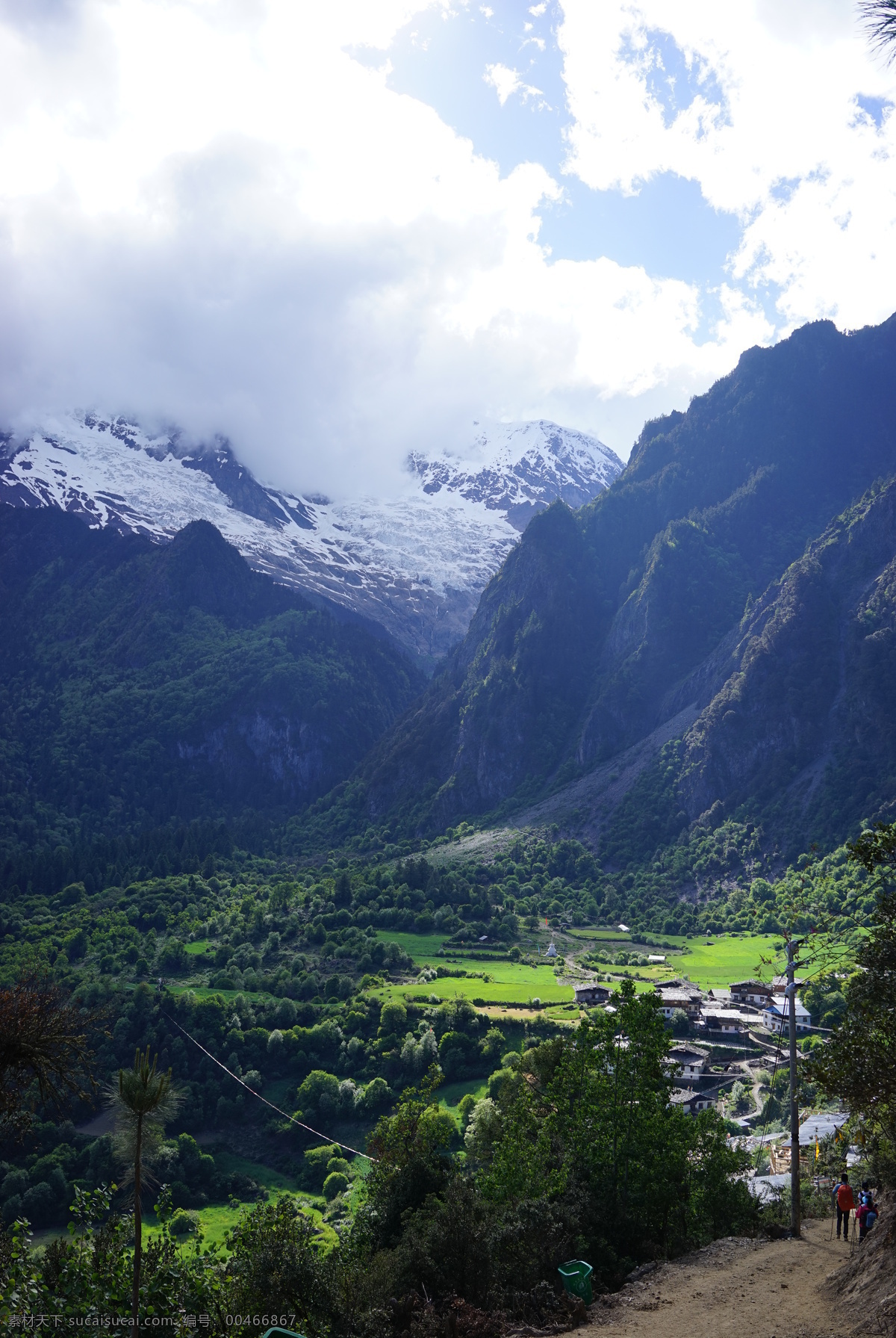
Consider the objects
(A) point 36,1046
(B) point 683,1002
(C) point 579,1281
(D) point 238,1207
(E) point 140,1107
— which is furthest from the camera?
(B) point 683,1002

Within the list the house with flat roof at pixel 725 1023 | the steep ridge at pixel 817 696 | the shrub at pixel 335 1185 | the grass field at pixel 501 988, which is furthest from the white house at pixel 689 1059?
the steep ridge at pixel 817 696

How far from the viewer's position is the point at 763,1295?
2508 cm

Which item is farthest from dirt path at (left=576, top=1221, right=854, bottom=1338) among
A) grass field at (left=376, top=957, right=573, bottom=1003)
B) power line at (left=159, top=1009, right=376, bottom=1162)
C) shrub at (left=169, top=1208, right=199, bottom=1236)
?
grass field at (left=376, top=957, right=573, bottom=1003)

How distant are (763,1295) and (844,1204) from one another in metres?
5.67

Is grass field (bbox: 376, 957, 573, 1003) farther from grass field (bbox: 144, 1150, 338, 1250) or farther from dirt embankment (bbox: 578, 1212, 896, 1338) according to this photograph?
dirt embankment (bbox: 578, 1212, 896, 1338)

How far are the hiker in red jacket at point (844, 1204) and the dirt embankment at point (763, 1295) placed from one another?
1.63 ft

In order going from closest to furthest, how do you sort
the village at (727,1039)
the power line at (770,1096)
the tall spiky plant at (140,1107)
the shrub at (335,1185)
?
the tall spiky plant at (140,1107) < the power line at (770,1096) < the village at (727,1039) < the shrub at (335,1185)

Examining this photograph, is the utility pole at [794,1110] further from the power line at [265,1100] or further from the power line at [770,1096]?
the power line at [265,1100]

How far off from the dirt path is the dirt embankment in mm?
27

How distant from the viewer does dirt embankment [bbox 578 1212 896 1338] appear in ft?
71.5

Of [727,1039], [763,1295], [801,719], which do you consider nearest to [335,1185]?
[727,1039]

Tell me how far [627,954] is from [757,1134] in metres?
61.2

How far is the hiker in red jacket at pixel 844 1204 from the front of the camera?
29.1m

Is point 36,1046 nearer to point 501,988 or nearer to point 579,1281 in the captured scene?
point 579,1281
